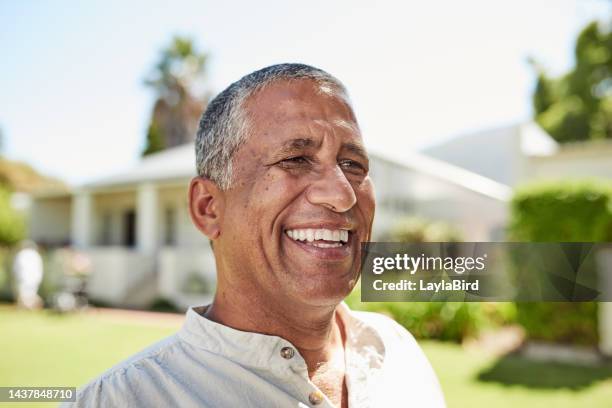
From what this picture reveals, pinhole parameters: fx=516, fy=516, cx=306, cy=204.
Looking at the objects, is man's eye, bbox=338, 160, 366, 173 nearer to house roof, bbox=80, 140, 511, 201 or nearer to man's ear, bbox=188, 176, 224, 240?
man's ear, bbox=188, 176, 224, 240

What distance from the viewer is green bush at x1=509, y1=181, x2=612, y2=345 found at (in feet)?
17.7

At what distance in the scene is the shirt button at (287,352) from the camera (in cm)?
119

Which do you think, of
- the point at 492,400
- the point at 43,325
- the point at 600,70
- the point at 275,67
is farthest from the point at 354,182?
the point at 600,70

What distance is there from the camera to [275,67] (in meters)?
1.24

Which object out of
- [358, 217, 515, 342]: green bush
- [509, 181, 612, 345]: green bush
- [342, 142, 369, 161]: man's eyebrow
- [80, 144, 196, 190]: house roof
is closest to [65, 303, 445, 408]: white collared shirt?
[342, 142, 369, 161]: man's eyebrow

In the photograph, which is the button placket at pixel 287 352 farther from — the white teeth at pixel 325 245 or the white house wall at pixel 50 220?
the white house wall at pixel 50 220

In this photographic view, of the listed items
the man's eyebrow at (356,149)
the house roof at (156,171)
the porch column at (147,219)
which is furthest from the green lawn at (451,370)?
the porch column at (147,219)

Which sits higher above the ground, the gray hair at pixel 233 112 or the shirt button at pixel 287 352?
the gray hair at pixel 233 112

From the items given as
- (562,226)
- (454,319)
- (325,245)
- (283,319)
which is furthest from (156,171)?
(325,245)

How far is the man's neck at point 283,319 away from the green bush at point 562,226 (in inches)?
190

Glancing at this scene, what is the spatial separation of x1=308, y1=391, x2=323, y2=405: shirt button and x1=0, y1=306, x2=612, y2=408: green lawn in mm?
2443

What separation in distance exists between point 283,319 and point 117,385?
0.40m

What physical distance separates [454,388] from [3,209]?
61.8 feet

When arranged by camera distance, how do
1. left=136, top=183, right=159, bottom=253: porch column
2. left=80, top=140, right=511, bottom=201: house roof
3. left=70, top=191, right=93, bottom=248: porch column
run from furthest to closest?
left=70, top=191, right=93, bottom=248: porch column, left=136, top=183, right=159, bottom=253: porch column, left=80, top=140, right=511, bottom=201: house roof
